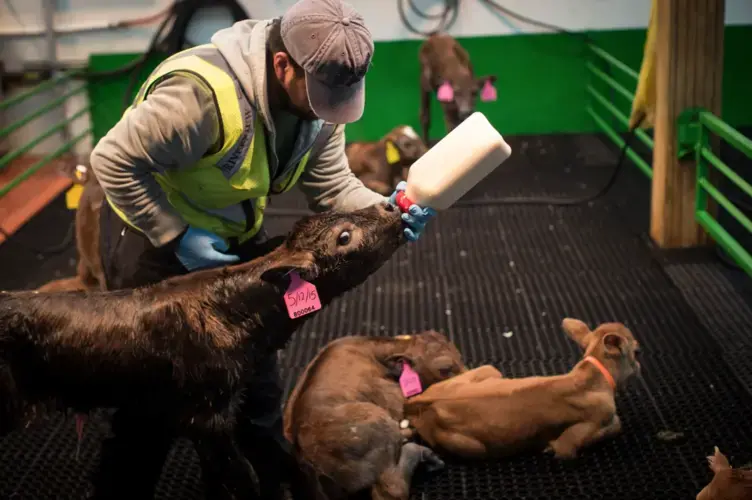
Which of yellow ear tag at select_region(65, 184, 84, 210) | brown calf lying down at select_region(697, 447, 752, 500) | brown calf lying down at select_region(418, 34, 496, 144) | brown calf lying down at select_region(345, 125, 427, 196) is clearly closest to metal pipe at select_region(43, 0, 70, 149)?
brown calf lying down at select_region(345, 125, 427, 196)

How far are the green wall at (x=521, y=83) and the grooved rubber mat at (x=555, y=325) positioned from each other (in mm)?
1024

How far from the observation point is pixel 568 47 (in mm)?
6453

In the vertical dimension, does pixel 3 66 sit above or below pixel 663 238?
above

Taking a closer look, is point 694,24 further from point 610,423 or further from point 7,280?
point 7,280

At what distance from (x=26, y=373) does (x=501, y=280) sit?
106 inches

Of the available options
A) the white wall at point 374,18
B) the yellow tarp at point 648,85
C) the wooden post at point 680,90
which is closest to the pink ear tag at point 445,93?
the white wall at point 374,18

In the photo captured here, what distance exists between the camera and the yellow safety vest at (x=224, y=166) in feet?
6.77

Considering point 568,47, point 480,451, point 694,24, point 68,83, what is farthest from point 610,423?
point 68,83

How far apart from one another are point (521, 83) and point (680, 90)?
93.1 inches

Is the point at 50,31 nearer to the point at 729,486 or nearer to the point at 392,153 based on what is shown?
the point at 392,153

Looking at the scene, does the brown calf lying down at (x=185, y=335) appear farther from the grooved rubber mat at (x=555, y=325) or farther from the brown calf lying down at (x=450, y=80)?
the brown calf lying down at (x=450, y=80)

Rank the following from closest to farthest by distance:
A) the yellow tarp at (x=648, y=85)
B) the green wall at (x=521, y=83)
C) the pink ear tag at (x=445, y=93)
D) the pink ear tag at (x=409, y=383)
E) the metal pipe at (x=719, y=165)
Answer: the pink ear tag at (x=409, y=383), the metal pipe at (x=719, y=165), the yellow tarp at (x=648, y=85), the pink ear tag at (x=445, y=93), the green wall at (x=521, y=83)

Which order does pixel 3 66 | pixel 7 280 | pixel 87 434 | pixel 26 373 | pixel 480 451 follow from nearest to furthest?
pixel 26 373 < pixel 480 451 < pixel 87 434 < pixel 7 280 < pixel 3 66

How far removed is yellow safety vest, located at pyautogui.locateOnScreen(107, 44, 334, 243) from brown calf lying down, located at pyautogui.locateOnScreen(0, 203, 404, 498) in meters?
0.24
